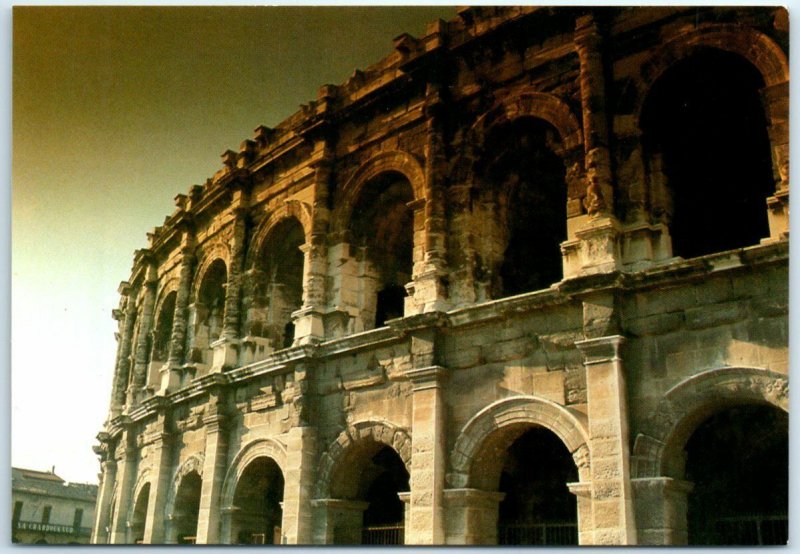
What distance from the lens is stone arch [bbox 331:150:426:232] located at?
10.4 meters

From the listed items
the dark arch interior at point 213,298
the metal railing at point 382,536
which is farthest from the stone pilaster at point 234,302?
the metal railing at point 382,536

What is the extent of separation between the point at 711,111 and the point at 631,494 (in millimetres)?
4013

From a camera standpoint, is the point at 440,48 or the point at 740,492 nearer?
the point at 740,492

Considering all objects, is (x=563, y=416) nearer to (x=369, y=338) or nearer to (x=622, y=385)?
(x=622, y=385)

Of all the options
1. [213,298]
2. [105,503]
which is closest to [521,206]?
[213,298]

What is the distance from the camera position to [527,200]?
1043cm

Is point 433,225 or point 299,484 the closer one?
point 433,225

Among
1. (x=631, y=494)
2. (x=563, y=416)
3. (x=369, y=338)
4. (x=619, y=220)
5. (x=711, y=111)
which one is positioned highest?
(x=711, y=111)

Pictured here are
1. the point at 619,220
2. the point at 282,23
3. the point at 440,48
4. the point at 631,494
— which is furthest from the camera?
the point at 440,48

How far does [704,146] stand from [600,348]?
2715mm

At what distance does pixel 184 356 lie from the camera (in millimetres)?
14547

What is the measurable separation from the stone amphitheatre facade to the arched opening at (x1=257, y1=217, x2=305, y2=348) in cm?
4

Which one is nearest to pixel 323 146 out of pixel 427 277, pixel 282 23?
pixel 427 277

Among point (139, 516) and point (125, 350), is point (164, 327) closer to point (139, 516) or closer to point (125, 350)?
point (125, 350)
